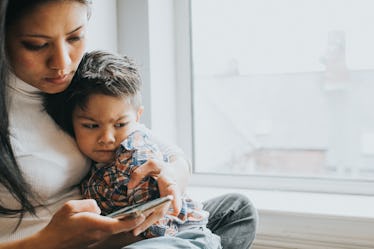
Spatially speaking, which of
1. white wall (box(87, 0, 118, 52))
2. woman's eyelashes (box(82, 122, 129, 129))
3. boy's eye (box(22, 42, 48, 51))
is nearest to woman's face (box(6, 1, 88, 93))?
boy's eye (box(22, 42, 48, 51))

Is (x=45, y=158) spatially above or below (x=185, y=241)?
above

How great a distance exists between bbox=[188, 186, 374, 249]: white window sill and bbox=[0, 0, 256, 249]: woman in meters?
0.49

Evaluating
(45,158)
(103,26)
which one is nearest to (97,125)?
(45,158)

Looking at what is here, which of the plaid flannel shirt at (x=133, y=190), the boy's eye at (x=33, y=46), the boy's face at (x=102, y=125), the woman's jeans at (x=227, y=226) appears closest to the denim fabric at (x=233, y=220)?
the woman's jeans at (x=227, y=226)

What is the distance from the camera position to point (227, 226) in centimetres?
129

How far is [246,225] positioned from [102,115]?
1.59 ft

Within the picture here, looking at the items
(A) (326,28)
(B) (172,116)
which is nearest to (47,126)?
(B) (172,116)

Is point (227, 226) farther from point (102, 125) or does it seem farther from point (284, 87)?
point (284, 87)

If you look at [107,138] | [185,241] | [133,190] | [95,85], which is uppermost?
[95,85]

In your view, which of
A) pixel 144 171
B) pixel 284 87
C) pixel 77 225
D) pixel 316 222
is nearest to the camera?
pixel 77 225

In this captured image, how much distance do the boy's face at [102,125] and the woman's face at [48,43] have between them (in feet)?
0.31

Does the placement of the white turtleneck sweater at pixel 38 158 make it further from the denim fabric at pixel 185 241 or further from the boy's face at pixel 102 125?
the denim fabric at pixel 185 241

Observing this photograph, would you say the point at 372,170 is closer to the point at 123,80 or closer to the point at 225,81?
the point at 225,81

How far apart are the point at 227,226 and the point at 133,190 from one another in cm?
35
